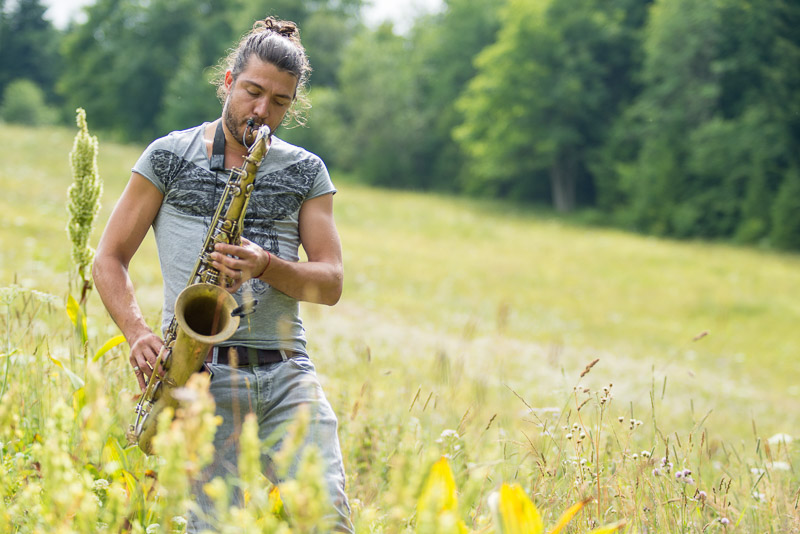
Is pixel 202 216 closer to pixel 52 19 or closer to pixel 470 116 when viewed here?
pixel 470 116

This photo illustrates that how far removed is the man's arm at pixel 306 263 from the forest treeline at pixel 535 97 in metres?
24.9

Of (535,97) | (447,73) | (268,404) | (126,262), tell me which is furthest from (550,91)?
(268,404)

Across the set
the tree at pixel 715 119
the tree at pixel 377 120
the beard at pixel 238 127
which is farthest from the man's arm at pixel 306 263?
the tree at pixel 377 120

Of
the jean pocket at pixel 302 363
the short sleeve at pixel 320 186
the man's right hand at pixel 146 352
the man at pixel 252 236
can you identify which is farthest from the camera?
the short sleeve at pixel 320 186

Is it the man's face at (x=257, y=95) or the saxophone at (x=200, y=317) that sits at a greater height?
the man's face at (x=257, y=95)

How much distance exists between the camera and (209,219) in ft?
9.20

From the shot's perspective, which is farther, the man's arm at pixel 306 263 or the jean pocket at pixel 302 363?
the jean pocket at pixel 302 363

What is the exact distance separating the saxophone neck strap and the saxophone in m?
0.15

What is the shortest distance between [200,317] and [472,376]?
6365 millimetres

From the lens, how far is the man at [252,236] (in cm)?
266

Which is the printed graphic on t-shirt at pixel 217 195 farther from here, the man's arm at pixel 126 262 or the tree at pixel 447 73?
the tree at pixel 447 73

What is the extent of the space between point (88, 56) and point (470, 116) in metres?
31.0

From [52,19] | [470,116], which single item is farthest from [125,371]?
[52,19]

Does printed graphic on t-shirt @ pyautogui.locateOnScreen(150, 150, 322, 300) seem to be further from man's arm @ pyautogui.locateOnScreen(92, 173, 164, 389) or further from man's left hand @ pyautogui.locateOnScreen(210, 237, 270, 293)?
man's left hand @ pyautogui.locateOnScreen(210, 237, 270, 293)
